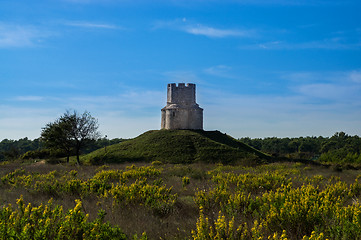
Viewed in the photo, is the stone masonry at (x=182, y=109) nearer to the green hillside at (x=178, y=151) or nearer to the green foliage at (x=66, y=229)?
the green hillside at (x=178, y=151)

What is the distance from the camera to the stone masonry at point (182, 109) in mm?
66250

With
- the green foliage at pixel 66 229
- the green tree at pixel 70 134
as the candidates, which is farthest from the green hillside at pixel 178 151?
the green foliage at pixel 66 229

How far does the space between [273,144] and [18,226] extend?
98.6m

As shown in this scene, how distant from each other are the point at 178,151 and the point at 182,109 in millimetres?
16698

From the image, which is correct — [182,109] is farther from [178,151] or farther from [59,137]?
[59,137]

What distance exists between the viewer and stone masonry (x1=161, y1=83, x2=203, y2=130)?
217ft

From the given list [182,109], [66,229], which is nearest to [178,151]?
[182,109]

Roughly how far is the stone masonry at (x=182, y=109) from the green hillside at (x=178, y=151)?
500 cm

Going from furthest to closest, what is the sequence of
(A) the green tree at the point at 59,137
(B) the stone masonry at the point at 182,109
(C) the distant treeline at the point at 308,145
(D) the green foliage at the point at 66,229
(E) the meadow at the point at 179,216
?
1. (C) the distant treeline at the point at 308,145
2. (B) the stone masonry at the point at 182,109
3. (A) the green tree at the point at 59,137
4. (E) the meadow at the point at 179,216
5. (D) the green foliage at the point at 66,229

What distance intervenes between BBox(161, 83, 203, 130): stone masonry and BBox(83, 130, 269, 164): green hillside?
5.00 m

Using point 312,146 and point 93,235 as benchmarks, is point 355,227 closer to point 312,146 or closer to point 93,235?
point 93,235

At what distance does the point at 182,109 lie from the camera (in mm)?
66062

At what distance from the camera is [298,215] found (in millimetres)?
7051

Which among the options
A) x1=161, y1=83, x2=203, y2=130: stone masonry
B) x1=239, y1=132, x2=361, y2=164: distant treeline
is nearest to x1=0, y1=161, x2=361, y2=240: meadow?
x1=161, y1=83, x2=203, y2=130: stone masonry
